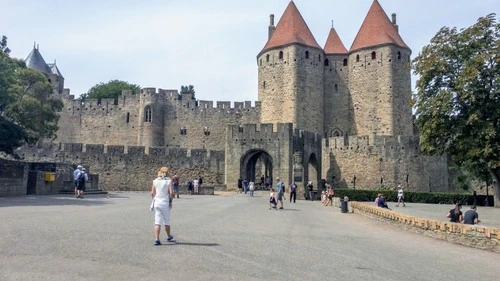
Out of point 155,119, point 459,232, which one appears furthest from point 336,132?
point 459,232

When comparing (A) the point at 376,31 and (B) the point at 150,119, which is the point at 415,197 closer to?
(A) the point at 376,31

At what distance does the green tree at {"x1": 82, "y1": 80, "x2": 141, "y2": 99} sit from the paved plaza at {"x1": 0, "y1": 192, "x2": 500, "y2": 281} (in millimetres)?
58681

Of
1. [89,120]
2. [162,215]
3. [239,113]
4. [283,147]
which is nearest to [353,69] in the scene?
[239,113]

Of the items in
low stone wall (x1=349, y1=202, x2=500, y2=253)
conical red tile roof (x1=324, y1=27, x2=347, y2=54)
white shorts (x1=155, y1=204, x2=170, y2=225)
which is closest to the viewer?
white shorts (x1=155, y1=204, x2=170, y2=225)

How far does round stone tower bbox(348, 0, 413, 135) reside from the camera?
45.4 meters

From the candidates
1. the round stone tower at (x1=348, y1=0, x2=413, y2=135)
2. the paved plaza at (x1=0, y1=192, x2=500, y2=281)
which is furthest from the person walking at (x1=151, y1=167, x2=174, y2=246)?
the round stone tower at (x1=348, y1=0, x2=413, y2=135)

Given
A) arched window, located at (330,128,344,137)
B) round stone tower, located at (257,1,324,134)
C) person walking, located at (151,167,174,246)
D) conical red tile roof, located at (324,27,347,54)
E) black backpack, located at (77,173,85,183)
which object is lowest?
person walking, located at (151,167,174,246)

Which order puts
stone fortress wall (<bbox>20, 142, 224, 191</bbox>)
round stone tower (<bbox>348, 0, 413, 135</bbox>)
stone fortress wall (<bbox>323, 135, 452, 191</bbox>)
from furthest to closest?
round stone tower (<bbox>348, 0, 413, 135</bbox>) < stone fortress wall (<bbox>323, 135, 452, 191</bbox>) < stone fortress wall (<bbox>20, 142, 224, 191</bbox>)

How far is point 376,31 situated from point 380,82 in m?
6.05

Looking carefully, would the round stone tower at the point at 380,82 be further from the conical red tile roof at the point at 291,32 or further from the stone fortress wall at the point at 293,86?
the conical red tile roof at the point at 291,32

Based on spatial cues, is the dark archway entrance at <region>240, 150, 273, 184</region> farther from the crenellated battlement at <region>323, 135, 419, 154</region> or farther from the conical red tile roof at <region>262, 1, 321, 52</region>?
the conical red tile roof at <region>262, 1, 321, 52</region>

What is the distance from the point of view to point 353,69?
48.6 meters

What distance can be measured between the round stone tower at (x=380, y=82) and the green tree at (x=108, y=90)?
112 ft

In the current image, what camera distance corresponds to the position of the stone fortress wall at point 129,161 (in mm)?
34438
